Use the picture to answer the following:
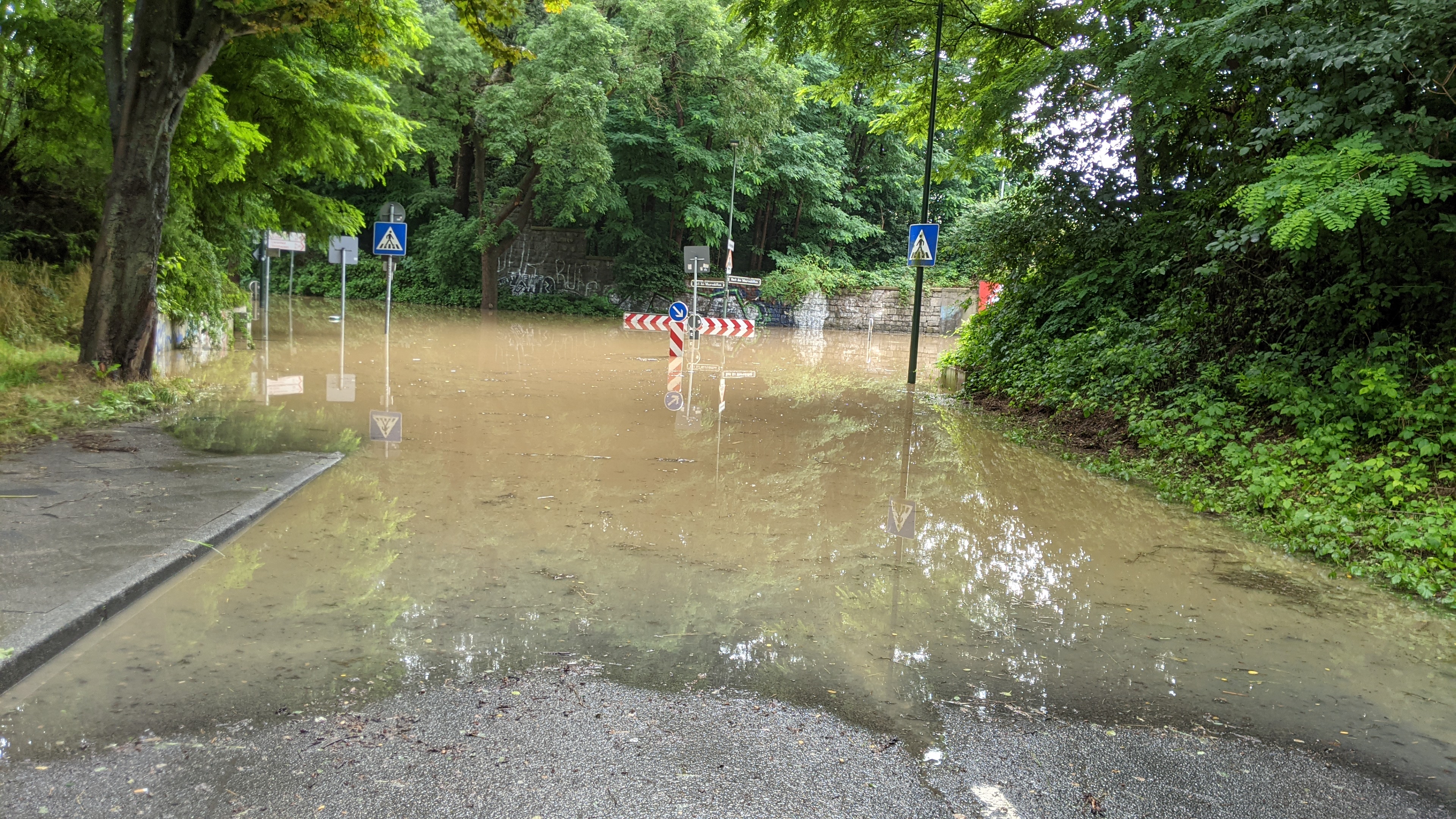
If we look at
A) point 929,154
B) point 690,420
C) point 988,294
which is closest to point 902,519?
point 690,420

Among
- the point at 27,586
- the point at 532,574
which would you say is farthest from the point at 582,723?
the point at 27,586

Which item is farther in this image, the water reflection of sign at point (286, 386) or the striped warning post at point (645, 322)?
the striped warning post at point (645, 322)

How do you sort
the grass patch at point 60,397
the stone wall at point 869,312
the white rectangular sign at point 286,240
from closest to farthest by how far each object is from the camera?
1. the grass patch at point 60,397
2. the white rectangular sign at point 286,240
3. the stone wall at point 869,312

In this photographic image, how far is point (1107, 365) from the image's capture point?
12.1 m

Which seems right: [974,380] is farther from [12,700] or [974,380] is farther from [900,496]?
[12,700]

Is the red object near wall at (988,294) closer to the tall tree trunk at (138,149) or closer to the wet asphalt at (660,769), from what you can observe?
→ the tall tree trunk at (138,149)

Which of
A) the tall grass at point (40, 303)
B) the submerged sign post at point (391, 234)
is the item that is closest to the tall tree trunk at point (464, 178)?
the submerged sign post at point (391, 234)

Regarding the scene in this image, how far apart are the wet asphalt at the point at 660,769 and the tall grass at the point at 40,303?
11.7m

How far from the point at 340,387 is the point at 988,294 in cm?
1479

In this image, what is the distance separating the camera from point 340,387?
1362cm

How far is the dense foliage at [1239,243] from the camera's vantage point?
23.7 feet

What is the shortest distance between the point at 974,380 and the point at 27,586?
13.7 m

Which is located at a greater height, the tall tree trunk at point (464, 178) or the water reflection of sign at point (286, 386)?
the tall tree trunk at point (464, 178)

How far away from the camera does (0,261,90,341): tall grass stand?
1260 centimetres
